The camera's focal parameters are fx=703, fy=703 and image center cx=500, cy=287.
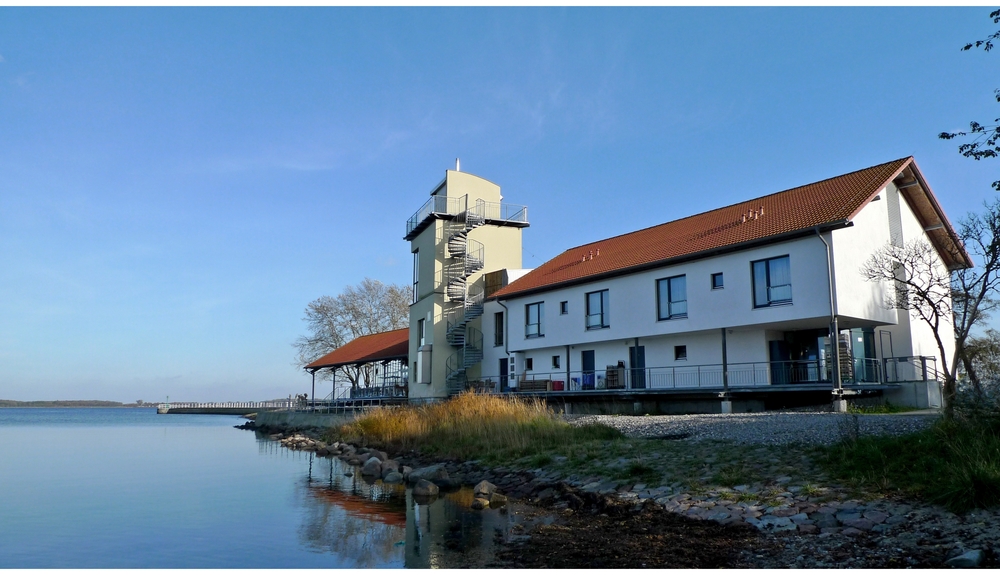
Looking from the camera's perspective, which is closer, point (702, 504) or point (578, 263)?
point (702, 504)

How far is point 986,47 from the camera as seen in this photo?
9617 mm

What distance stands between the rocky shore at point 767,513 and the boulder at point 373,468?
350 centimetres

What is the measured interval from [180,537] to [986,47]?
14.1 meters

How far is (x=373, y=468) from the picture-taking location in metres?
18.6

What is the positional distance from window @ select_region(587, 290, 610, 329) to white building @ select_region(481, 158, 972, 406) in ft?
0.19

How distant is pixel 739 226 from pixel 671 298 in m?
3.44

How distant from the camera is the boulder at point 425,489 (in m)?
14.4

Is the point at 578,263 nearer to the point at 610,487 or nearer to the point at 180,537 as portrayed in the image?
the point at 610,487

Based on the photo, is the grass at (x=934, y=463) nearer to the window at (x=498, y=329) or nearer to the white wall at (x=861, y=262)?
the white wall at (x=861, y=262)

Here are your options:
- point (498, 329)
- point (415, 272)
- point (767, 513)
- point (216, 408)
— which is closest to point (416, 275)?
point (415, 272)

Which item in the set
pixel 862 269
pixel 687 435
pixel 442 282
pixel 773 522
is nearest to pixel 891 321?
pixel 862 269

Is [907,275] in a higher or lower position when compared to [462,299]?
lower

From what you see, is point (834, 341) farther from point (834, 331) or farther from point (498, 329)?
point (498, 329)

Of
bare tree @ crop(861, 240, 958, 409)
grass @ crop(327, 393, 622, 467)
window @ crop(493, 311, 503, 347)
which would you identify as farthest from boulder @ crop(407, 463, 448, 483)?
window @ crop(493, 311, 503, 347)
